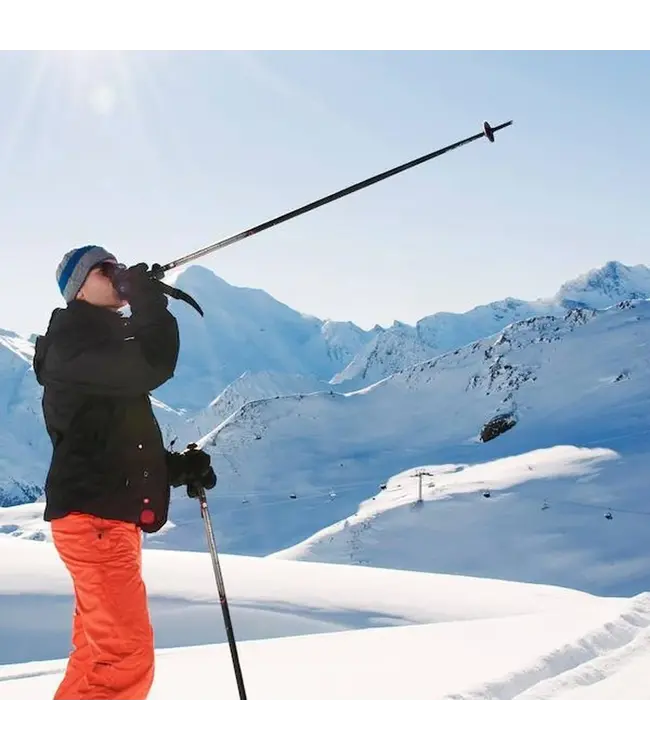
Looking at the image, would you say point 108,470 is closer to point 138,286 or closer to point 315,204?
point 138,286

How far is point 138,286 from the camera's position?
4.07 meters

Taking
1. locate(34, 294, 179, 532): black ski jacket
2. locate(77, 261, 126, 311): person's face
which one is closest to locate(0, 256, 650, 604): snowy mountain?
locate(34, 294, 179, 532): black ski jacket

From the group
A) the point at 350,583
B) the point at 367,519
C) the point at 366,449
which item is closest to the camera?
the point at 350,583

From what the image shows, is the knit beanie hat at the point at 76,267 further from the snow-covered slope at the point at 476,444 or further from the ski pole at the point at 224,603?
the snow-covered slope at the point at 476,444

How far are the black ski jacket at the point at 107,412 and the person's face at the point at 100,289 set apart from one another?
0.44 ft

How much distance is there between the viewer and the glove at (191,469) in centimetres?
437

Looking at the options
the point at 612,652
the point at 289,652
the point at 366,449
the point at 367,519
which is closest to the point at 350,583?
the point at 289,652

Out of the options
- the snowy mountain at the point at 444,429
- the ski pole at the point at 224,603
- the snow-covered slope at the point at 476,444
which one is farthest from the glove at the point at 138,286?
the snowy mountain at the point at 444,429

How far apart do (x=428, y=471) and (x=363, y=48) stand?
8379cm

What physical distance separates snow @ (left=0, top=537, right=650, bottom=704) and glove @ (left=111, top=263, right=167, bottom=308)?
2.69 metres

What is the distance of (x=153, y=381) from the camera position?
3998 mm

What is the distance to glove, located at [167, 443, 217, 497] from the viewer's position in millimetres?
4367

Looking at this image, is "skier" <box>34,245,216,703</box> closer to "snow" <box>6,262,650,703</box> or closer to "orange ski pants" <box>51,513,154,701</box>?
"orange ski pants" <box>51,513,154,701</box>
